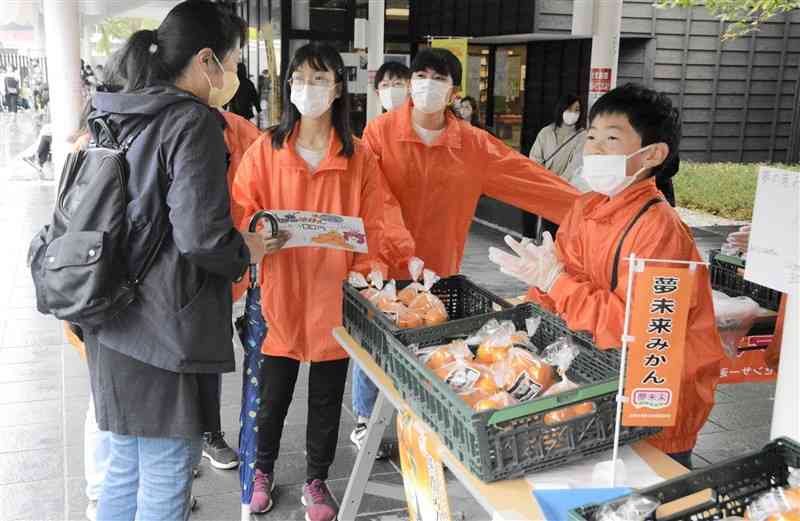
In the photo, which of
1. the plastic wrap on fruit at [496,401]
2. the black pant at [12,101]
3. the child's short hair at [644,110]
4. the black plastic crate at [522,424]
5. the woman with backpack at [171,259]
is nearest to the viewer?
the black plastic crate at [522,424]

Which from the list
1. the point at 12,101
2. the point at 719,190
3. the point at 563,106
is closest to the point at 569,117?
the point at 563,106

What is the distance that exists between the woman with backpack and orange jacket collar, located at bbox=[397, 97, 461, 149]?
1.16 metres

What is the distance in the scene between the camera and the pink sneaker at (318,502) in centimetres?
311

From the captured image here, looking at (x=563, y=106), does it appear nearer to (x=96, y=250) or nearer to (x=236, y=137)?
(x=236, y=137)

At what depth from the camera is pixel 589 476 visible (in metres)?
1.77

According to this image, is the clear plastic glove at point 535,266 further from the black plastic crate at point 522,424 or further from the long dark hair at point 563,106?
the long dark hair at point 563,106

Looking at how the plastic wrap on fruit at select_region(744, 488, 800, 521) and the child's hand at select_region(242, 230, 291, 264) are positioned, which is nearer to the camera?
the plastic wrap on fruit at select_region(744, 488, 800, 521)

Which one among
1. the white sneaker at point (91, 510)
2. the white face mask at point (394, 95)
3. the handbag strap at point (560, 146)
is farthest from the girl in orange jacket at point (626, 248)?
the handbag strap at point (560, 146)

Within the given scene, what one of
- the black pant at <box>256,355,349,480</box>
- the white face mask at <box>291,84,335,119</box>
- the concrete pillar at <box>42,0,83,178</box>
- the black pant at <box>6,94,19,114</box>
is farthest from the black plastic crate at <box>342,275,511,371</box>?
the black pant at <box>6,94,19,114</box>

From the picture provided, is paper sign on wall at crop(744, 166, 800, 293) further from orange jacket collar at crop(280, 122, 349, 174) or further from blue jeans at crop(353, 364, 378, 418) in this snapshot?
blue jeans at crop(353, 364, 378, 418)

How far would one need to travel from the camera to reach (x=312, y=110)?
9.77 ft

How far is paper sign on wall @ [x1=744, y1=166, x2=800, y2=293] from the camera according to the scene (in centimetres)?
193

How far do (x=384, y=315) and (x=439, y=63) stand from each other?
1.46 metres

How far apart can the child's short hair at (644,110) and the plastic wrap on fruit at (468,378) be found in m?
0.84
